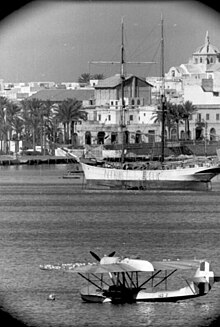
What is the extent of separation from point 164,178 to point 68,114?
50.2 m

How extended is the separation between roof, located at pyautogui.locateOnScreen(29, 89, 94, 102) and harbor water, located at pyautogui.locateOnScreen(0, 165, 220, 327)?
57.0 metres

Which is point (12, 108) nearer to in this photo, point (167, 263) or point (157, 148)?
point (157, 148)

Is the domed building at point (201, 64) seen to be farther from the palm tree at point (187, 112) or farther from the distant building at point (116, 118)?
the palm tree at point (187, 112)

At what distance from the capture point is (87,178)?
256 ft

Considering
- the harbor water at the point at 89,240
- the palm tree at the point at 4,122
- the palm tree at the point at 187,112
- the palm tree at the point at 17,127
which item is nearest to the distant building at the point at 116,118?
the palm tree at the point at 187,112

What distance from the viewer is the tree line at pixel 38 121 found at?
124m

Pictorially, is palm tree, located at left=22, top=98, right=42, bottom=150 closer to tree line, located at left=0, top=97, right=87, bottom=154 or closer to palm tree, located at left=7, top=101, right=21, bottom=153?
tree line, located at left=0, top=97, right=87, bottom=154

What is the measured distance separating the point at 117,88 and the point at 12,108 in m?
10.1

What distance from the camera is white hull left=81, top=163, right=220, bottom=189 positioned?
237ft

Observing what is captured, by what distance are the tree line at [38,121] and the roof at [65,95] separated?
434cm

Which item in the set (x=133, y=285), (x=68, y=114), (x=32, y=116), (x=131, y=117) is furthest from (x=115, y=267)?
(x=32, y=116)

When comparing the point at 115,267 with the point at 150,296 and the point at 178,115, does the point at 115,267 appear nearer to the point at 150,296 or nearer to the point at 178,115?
the point at 150,296

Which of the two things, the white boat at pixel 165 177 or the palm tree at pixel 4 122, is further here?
the palm tree at pixel 4 122

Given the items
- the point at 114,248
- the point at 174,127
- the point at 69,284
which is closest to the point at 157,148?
the point at 174,127
